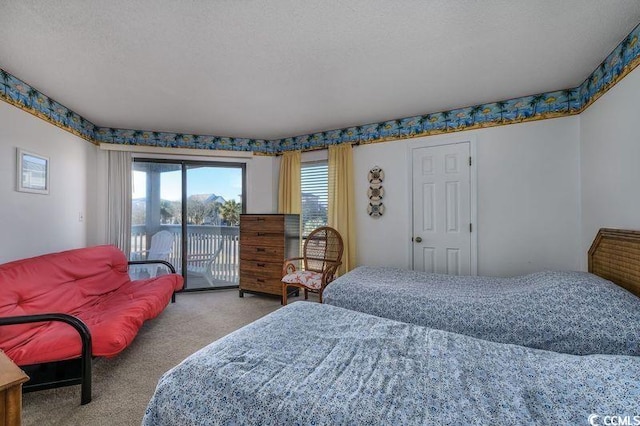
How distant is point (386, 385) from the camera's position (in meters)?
0.97

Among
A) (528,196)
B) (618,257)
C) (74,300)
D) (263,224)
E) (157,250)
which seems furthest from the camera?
(157,250)

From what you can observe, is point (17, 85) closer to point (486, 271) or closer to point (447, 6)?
point (447, 6)

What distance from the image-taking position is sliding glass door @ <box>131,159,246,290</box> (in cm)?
396

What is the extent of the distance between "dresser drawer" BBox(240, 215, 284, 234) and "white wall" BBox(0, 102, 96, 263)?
2.01m

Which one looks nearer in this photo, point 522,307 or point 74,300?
point 522,307

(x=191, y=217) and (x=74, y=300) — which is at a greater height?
(x=191, y=217)

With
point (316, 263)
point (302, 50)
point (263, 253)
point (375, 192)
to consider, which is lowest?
point (316, 263)

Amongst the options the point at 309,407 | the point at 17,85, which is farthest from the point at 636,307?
the point at 17,85

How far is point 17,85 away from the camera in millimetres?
2357

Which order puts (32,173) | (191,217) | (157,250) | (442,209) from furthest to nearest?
(191,217) → (157,250) → (442,209) → (32,173)

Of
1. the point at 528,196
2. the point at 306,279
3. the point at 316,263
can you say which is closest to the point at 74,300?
the point at 306,279

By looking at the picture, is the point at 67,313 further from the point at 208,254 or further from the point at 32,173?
the point at 208,254

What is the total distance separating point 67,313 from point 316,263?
103 inches

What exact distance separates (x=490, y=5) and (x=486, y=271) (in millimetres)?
2567
